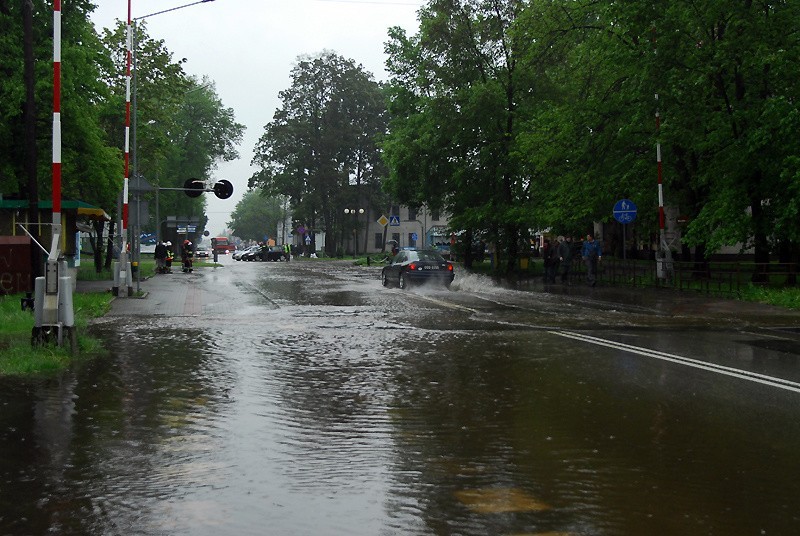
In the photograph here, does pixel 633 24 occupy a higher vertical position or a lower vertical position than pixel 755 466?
higher

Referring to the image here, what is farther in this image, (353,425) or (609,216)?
(609,216)

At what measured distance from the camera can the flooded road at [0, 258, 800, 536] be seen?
5023mm

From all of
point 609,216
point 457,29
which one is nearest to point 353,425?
point 609,216

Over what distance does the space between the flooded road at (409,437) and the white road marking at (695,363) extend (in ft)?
0.19

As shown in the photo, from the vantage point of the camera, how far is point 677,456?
21.1ft

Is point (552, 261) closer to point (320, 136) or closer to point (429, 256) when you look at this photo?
point (429, 256)

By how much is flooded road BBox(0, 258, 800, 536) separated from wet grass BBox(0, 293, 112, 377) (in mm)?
520

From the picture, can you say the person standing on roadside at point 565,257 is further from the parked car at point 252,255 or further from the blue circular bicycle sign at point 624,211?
the parked car at point 252,255

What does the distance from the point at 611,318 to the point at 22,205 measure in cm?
1882

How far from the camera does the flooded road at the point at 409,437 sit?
16.5ft

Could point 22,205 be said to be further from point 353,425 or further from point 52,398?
point 353,425

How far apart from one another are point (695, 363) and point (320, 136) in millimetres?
78096

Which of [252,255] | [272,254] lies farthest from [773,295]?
[252,255]

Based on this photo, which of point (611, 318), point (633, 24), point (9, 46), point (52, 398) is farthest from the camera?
point (9, 46)
